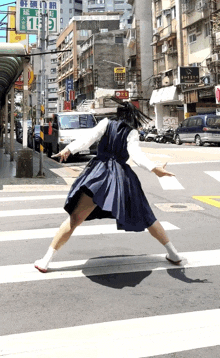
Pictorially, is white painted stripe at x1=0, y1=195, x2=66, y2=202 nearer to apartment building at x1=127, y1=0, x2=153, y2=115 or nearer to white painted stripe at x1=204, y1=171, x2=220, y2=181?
white painted stripe at x1=204, y1=171, x2=220, y2=181

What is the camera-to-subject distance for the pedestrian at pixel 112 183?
4.40 metres

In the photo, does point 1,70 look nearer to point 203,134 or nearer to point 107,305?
point 107,305

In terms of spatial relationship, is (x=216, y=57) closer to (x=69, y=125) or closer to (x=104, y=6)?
(x=69, y=125)

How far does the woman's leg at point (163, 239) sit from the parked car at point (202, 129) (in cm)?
2440

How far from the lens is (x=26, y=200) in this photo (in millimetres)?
9523

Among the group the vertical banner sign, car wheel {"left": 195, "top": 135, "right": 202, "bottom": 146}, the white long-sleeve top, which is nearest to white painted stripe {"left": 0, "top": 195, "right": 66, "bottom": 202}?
the white long-sleeve top

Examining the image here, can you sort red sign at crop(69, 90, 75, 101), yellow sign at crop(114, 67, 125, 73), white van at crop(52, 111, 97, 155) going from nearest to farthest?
white van at crop(52, 111, 97, 155) < yellow sign at crop(114, 67, 125, 73) < red sign at crop(69, 90, 75, 101)

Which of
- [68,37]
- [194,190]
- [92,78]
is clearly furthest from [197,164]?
[68,37]

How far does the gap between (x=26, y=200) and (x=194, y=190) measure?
12.4ft

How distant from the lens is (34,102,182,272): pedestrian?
4.40m

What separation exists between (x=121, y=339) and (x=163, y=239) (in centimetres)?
174

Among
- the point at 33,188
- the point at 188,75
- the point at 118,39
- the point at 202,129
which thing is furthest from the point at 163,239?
the point at 118,39

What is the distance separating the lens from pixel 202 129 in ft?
96.5

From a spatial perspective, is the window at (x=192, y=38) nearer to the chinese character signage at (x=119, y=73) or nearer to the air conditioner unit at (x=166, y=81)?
the air conditioner unit at (x=166, y=81)
